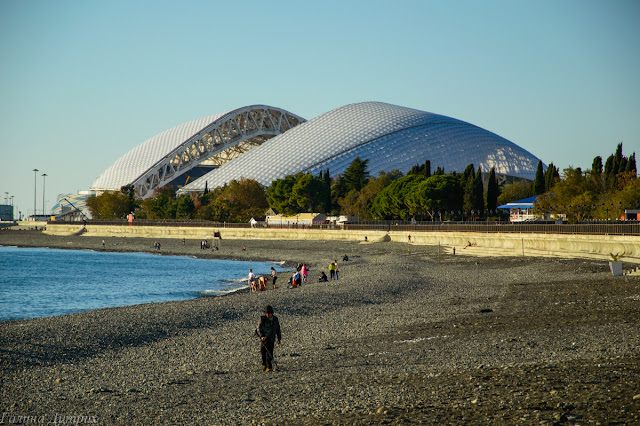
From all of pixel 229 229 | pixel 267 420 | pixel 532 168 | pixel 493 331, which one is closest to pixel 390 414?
pixel 267 420

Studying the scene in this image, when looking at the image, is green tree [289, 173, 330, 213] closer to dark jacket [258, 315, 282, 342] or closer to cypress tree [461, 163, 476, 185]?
cypress tree [461, 163, 476, 185]

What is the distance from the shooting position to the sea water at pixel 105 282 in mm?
31906

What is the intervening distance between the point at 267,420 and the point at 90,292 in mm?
30594

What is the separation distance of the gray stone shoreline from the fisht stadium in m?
97.7

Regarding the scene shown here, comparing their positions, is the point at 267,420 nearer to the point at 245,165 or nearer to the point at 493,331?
the point at 493,331

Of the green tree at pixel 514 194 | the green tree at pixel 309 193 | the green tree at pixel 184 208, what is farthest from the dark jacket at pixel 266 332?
the green tree at pixel 184 208

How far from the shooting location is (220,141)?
497 ft

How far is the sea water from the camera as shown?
3191 centimetres

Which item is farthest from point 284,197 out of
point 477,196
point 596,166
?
point 596,166

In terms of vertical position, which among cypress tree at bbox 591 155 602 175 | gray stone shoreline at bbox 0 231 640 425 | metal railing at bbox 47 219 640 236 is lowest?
gray stone shoreline at bbox 0 231 640 425

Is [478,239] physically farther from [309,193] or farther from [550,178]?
[309,193]

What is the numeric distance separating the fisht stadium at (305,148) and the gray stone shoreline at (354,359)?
321 feet

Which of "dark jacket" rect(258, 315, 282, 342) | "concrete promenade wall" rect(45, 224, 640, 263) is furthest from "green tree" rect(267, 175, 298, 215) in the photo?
"dark jacket" rect(258, 315, 282, 342)

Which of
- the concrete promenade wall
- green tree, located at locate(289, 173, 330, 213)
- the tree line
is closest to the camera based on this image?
the concrete promenade wall
